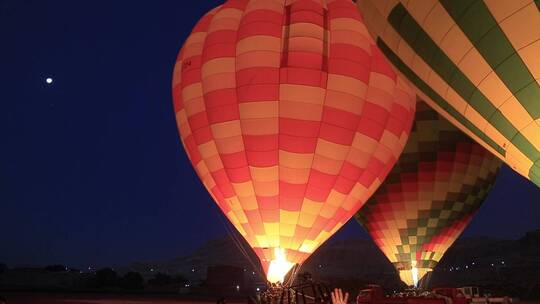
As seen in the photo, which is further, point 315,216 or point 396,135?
point 396,135

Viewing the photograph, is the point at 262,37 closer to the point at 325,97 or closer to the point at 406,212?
the point at 325,97

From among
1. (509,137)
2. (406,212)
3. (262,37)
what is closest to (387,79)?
(262,37)

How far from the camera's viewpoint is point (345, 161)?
11.9 meters

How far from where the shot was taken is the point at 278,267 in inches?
449

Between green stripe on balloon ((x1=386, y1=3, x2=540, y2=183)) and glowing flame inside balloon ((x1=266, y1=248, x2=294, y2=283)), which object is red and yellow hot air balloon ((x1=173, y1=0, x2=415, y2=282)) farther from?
green stripe on balloon ((x1=386, y1=3, x2=540, y2=183))

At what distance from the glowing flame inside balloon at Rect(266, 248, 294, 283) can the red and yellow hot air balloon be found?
25 mm


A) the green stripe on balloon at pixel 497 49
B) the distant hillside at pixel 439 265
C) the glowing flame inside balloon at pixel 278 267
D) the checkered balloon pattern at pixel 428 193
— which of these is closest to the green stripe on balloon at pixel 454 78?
the green stripe on balloon at pixel 497 49

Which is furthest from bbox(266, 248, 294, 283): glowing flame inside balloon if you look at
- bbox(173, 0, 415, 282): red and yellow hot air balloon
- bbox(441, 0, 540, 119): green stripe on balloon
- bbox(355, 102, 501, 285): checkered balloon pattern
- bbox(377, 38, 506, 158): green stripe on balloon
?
bbox(355, 102, 501, 285): checkered balloon pattern

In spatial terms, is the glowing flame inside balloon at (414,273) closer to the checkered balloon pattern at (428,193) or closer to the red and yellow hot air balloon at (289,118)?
the checkered balloon pattern at (428,193)

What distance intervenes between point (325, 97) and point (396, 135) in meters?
2.74

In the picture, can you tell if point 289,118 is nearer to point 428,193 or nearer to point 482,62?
point 482,62

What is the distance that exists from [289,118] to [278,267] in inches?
144

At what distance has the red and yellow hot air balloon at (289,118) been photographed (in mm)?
11406

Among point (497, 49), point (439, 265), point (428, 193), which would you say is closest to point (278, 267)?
point (497, 49)
